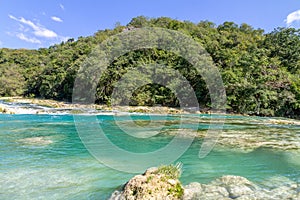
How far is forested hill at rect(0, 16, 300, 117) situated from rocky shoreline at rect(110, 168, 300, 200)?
27542mm

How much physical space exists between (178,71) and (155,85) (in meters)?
4.79

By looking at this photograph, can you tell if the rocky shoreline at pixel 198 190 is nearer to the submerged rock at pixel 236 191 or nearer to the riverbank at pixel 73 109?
the submerged rock at pixel 236 191

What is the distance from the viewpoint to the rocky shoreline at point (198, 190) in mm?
5430

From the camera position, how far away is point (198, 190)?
625cm

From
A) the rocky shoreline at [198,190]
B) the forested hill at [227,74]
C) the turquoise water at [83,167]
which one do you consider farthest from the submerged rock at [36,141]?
the forested hill at [227,74]

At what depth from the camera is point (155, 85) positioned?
4212cm

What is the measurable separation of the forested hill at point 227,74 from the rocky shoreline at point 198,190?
90.4ft

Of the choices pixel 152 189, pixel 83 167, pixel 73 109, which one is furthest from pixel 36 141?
pixel 73 109

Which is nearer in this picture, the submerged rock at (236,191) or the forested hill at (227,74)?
the submerged rock at (236,191)

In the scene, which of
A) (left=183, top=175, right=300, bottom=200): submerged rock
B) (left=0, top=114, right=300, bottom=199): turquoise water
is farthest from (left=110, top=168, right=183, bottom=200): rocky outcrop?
(left=0, top=114, right=300, bottom=199): turquoise water

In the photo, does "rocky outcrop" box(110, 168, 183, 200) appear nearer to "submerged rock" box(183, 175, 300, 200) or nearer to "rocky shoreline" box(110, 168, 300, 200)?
"rocky shoreline" box(110, 168, 300, 200)

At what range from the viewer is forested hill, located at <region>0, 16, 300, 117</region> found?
32.6 meters

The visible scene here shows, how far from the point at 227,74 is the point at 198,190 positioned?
31.6m

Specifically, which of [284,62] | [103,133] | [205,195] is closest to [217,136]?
[103,133]
